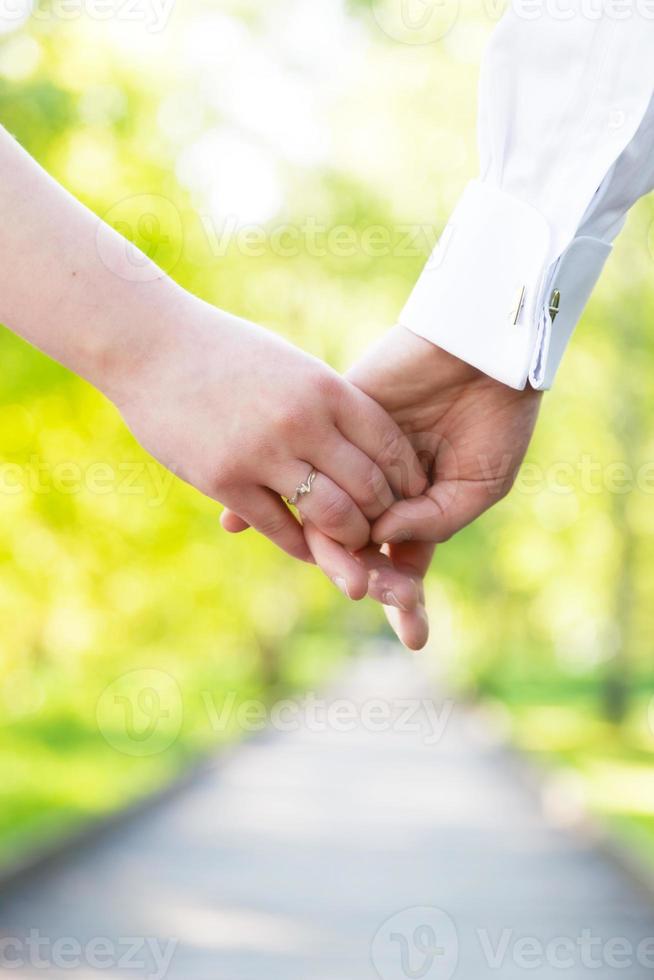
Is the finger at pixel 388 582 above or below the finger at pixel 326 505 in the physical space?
below

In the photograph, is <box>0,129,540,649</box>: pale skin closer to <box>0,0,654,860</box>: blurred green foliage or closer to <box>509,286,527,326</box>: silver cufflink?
<box>509,286,527,326</box>: silver cufflink

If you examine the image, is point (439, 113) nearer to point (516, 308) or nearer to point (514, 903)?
point (514, 903)

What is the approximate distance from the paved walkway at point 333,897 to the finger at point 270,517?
4.32 m

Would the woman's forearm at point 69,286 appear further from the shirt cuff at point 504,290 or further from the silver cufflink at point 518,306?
the silver cufflink at point 518,306

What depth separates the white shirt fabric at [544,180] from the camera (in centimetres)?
265

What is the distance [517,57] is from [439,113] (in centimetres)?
1751

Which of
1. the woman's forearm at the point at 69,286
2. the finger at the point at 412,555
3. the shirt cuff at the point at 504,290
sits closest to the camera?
the woman's forearm at the point at 69,286

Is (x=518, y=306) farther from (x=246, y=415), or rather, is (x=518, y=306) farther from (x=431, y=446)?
(x=246, y=415)

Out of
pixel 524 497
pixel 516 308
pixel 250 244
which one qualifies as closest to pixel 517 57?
pixel 516 308

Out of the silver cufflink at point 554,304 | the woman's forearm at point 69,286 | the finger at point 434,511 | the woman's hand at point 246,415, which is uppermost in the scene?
the woman's forearm at point 69,286

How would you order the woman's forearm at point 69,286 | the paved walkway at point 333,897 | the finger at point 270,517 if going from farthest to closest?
1. the paved walkway at point 333,897
2. the finger at point 270,517
3. the woman's forearm at point 69,286

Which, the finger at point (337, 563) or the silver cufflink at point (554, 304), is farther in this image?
the finger at point (337, 563)

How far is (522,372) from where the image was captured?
9.05ft

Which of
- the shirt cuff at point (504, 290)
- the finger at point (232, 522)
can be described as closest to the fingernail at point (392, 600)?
the finger at point (232, 522)
